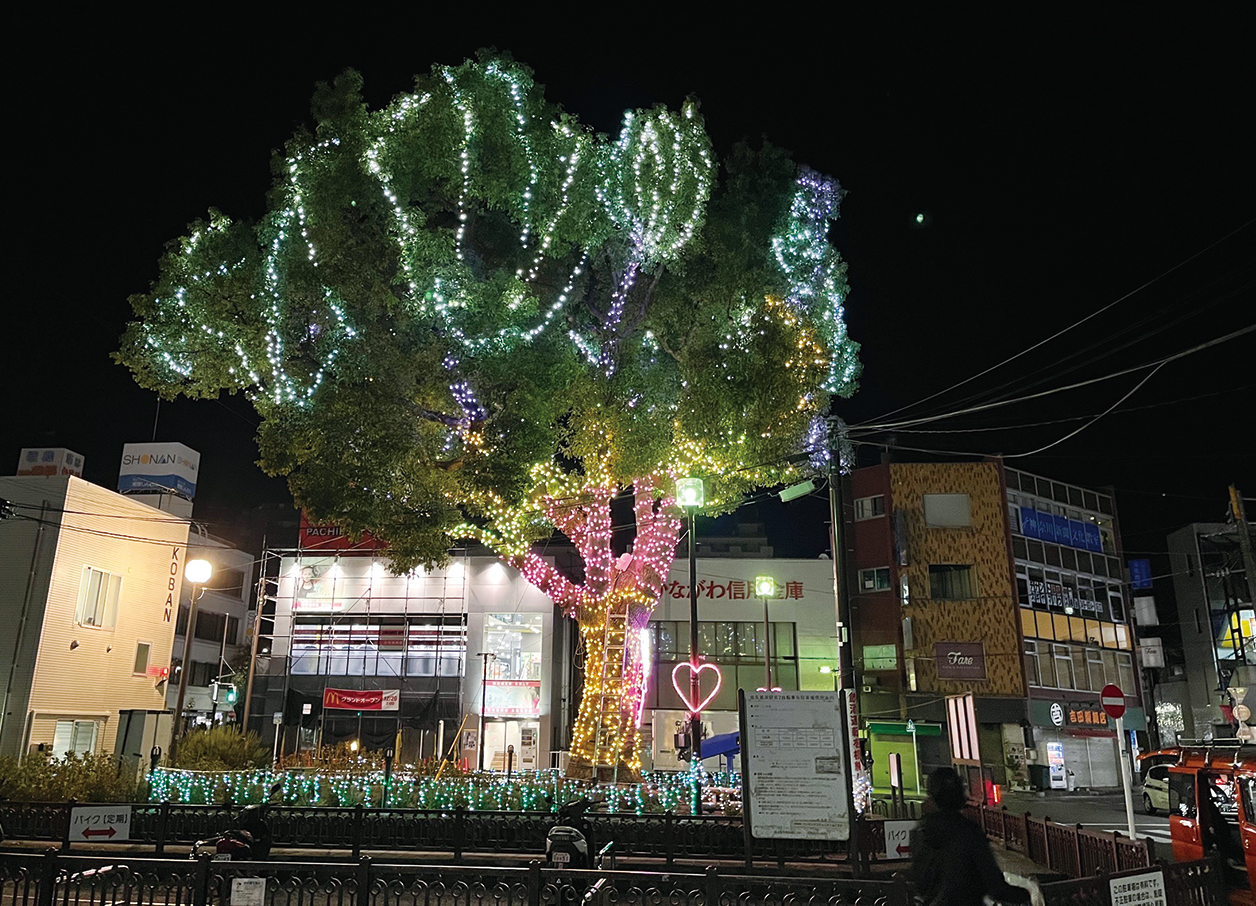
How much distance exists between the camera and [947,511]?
132ft

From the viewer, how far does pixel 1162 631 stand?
5266cm

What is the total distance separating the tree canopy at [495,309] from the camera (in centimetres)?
1627

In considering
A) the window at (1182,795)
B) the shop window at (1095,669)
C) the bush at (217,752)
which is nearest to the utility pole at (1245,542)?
the window at (1182,795)

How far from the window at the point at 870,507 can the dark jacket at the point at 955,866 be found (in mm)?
36277

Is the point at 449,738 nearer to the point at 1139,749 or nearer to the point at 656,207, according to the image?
the point at 656,207

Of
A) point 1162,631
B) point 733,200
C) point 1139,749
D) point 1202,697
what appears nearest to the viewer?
point 733,200

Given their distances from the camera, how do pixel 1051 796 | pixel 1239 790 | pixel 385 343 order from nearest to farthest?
pixel 1239 790 → pixel 385 343 → pixel 1051 796

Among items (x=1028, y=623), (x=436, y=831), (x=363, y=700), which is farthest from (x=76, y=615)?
(x=1028, y=623)

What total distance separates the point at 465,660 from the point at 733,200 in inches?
970

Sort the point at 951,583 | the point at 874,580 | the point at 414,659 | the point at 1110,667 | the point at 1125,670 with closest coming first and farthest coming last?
1. the point at 414,659
2. the point at 951,583
3. the point at 874,580
4. the point at 1110,667
5. the point at 1125,670

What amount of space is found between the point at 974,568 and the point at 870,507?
525 cm

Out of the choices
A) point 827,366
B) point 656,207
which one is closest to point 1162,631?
point 827,366

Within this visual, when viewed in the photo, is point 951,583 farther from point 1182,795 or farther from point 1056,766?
point 1182,795

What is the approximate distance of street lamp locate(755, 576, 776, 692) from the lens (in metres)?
34.2
